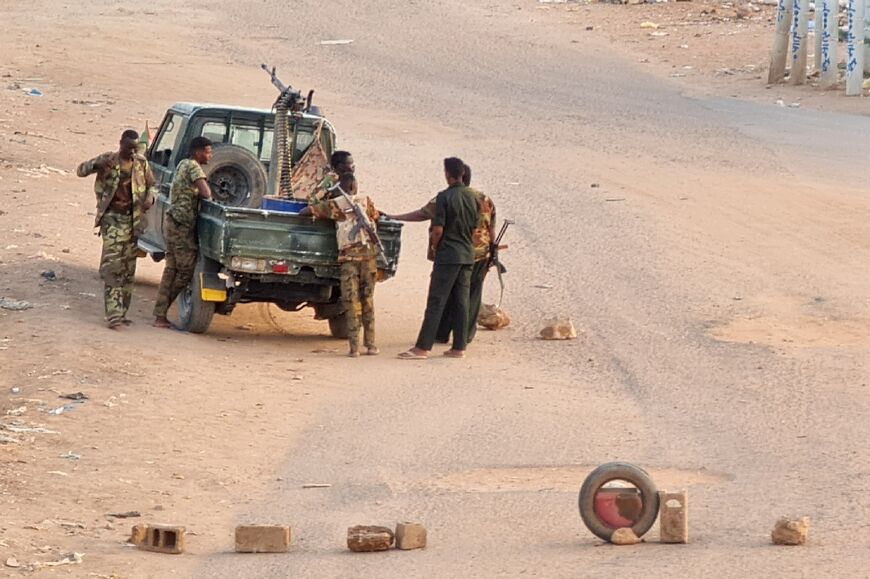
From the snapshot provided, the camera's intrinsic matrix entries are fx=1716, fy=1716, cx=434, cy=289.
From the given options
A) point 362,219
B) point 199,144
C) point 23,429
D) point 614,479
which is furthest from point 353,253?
point 614,479

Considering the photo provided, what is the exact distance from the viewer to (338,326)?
15.6 metres

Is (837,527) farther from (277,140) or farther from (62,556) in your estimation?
(277,140)

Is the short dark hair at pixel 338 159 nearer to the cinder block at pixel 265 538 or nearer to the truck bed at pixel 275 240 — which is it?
the truck bed at pixel 275 240

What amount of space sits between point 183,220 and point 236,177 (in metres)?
0.98

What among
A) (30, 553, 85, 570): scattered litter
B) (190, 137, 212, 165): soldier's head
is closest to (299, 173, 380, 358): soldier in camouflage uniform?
(190, 137, 212, 165): soldier's head

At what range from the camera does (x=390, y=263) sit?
14.7 meters

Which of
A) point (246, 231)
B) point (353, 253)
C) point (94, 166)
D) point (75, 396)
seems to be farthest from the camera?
point (94, 166)

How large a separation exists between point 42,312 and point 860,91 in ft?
63.6

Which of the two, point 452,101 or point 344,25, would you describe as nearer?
point 452,101

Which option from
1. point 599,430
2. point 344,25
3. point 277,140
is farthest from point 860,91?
point 599,430

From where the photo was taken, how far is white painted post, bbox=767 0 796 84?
3177 cm

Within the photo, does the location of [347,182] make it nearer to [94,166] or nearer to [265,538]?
[94,166]

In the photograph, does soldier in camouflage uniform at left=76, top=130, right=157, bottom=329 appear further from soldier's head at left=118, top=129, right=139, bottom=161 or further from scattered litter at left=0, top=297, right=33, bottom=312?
scattered litter at left=0, top=297, right=33, bottom=312

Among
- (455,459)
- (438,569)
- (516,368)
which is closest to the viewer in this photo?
(438,569)
